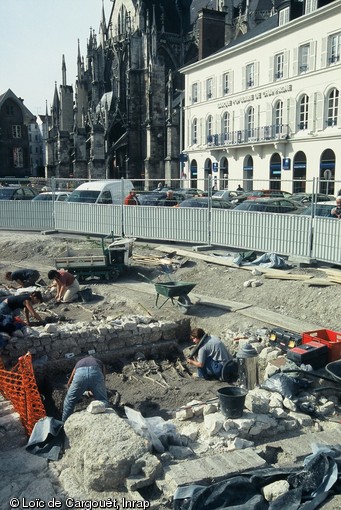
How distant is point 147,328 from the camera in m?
10.4

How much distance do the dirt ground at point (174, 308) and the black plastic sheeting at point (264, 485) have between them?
3.04 m

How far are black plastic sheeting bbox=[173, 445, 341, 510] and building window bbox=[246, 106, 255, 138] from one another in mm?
34331

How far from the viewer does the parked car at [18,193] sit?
23.0 meters

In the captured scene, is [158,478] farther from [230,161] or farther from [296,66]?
[230,161]

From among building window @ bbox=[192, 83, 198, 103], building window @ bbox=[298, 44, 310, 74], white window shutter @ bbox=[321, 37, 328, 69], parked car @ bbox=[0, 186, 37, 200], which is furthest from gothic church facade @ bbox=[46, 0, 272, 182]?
parked car @ bbox=[0, 186, 37, 200]

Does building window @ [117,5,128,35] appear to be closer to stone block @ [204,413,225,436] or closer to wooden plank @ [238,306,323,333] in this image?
wooden plank @ [238,306,323,333]

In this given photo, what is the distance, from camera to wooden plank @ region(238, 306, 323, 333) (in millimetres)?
9961

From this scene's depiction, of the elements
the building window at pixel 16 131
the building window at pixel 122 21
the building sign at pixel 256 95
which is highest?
the building window at pixel 122 21

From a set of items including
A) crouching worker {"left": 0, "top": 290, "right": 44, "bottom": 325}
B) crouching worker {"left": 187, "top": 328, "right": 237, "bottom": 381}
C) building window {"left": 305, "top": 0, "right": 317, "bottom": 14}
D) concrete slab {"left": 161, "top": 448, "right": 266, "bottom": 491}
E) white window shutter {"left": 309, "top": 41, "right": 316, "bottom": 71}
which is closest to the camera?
concrete slab {"left": 161, "top": 448, "right": 266, "bottom": 491}

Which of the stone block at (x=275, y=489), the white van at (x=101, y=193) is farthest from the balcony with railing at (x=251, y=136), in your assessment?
the stone block at (x=275, y=489)

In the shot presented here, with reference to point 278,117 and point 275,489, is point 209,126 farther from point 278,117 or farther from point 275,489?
point 275,489

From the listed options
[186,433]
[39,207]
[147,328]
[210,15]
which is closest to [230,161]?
[210,15]

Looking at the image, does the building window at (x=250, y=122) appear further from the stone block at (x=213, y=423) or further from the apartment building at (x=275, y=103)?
the stone block at (x=213, y=423)

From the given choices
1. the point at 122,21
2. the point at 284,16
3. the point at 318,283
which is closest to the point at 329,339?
the point at 318,283
